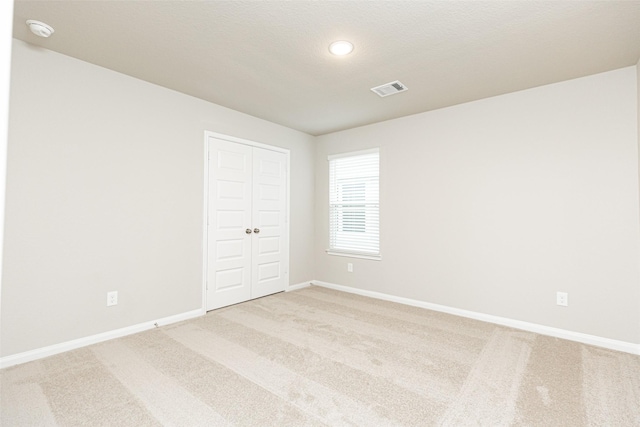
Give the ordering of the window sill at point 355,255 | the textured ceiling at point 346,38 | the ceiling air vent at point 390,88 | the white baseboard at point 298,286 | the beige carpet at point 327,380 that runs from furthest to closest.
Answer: the white baseboard at point 298,286 < the window sill at point 355,255 < the ceiling air vent at point 390,88 < the textured ceiling at point 346,38 < the beige carpet at point 327,380

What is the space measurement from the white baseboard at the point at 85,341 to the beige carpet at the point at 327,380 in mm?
83

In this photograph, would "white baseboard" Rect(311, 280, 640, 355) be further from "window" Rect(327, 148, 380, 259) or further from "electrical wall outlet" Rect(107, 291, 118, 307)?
"electrical wall outlet" Rect(107, 291, 118, 307)

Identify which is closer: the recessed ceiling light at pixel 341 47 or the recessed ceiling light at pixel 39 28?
the recessed ceiling light at pixel 39 28

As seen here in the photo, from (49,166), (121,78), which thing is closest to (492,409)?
(49,166)

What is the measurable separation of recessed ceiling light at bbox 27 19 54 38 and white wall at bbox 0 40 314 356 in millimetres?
319

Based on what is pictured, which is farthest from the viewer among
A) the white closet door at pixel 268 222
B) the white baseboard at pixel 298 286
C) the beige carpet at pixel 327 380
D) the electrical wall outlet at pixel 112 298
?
the white baseboard at pixel 298 286

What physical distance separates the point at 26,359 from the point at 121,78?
2541 mm

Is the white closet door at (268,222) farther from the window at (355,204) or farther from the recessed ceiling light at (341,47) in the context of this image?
the recessed ceiling light at (341,47)

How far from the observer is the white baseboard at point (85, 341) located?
96.1 inches

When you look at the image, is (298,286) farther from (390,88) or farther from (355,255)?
(390,88)

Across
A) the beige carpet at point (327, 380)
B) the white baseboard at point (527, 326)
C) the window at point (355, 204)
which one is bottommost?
the beige carpet at point (327, 380)

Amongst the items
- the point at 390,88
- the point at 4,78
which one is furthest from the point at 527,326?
the point at 4,78

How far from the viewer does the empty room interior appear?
208 centimetres

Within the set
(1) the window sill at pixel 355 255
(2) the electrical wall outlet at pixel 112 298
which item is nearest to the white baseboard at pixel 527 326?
(1) the window sill at pixel 355 255
